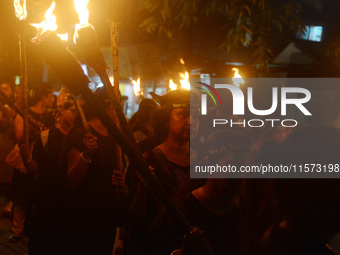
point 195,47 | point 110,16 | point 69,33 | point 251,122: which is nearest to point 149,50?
point 195,47

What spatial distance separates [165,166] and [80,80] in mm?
2019

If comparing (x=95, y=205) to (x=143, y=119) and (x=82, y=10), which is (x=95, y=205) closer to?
(x=82, y=10)

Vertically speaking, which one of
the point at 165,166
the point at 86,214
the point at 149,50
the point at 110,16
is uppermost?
the point at 149,50

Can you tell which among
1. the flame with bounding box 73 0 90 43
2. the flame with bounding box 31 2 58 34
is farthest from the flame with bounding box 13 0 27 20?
the flame with bounding box 73 0 90 43

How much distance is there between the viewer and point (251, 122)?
7.31 meters

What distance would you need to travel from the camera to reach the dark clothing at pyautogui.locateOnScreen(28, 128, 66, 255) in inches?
124

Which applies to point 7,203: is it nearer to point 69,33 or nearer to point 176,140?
point 176,140

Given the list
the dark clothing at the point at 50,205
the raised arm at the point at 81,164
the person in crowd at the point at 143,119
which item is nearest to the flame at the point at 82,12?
the raised arm at the point at 81,164

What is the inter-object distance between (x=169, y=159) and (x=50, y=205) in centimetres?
120

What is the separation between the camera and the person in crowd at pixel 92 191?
9.86 ft

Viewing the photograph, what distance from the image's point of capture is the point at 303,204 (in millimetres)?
1693

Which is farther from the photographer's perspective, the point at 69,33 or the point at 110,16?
the point at 110,16

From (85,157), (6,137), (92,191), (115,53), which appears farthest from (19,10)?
(6,137)

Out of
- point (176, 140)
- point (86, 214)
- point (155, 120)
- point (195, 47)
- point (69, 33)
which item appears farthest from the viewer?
point (195, 47)
